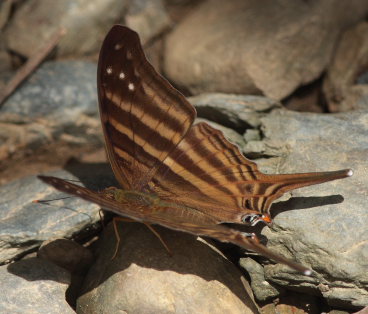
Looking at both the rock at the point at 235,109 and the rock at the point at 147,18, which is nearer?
the rock at the point at 235,109

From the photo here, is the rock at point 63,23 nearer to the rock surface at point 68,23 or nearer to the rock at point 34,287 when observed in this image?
the rock surface at point 68,23

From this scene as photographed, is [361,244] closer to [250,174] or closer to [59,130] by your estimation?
[250,174]

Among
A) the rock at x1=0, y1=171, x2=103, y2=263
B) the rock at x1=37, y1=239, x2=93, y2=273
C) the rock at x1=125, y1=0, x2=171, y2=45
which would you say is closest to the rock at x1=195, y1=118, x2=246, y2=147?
the rock at x1=0, y1=171, x2=103, y2=263

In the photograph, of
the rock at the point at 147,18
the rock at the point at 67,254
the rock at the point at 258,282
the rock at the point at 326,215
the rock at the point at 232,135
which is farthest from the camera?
the rock at the point at 147,18

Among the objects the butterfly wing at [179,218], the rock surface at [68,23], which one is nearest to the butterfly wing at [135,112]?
the butterfly wing at [179,218]

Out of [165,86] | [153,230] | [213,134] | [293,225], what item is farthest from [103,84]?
[293,225]

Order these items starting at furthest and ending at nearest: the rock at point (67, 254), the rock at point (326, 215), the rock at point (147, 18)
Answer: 1. the rock at point (147, 18)
2. the rock at point (67, 254)
3. the rock at point (326, 215)
